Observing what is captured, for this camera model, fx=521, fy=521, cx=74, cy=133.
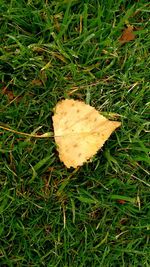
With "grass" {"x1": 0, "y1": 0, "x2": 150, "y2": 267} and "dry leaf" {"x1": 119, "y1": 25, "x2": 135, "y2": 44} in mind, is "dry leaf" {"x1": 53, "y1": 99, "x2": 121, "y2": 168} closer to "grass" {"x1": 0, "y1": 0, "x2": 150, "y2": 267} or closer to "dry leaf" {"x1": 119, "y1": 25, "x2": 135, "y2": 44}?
"grass" {"x1": 0, "y1": 0, "x2": 150, "y2": 267}

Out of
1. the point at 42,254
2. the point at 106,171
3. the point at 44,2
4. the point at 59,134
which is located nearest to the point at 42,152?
the point at 59,134

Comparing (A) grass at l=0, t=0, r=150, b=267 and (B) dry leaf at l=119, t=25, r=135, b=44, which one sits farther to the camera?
(B) dry leaf at l=119, t=25, r=135, b=44

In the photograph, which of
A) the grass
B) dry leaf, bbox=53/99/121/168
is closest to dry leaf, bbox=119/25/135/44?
the grass

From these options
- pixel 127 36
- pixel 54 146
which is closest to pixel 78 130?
pixel 54 146

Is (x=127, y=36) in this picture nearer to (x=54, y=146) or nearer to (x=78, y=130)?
(x=78, y=130)

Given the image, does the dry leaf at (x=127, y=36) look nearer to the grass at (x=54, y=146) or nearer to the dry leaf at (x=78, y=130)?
the grass at (x=54, y=146)

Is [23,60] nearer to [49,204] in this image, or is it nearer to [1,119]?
[1,119]
